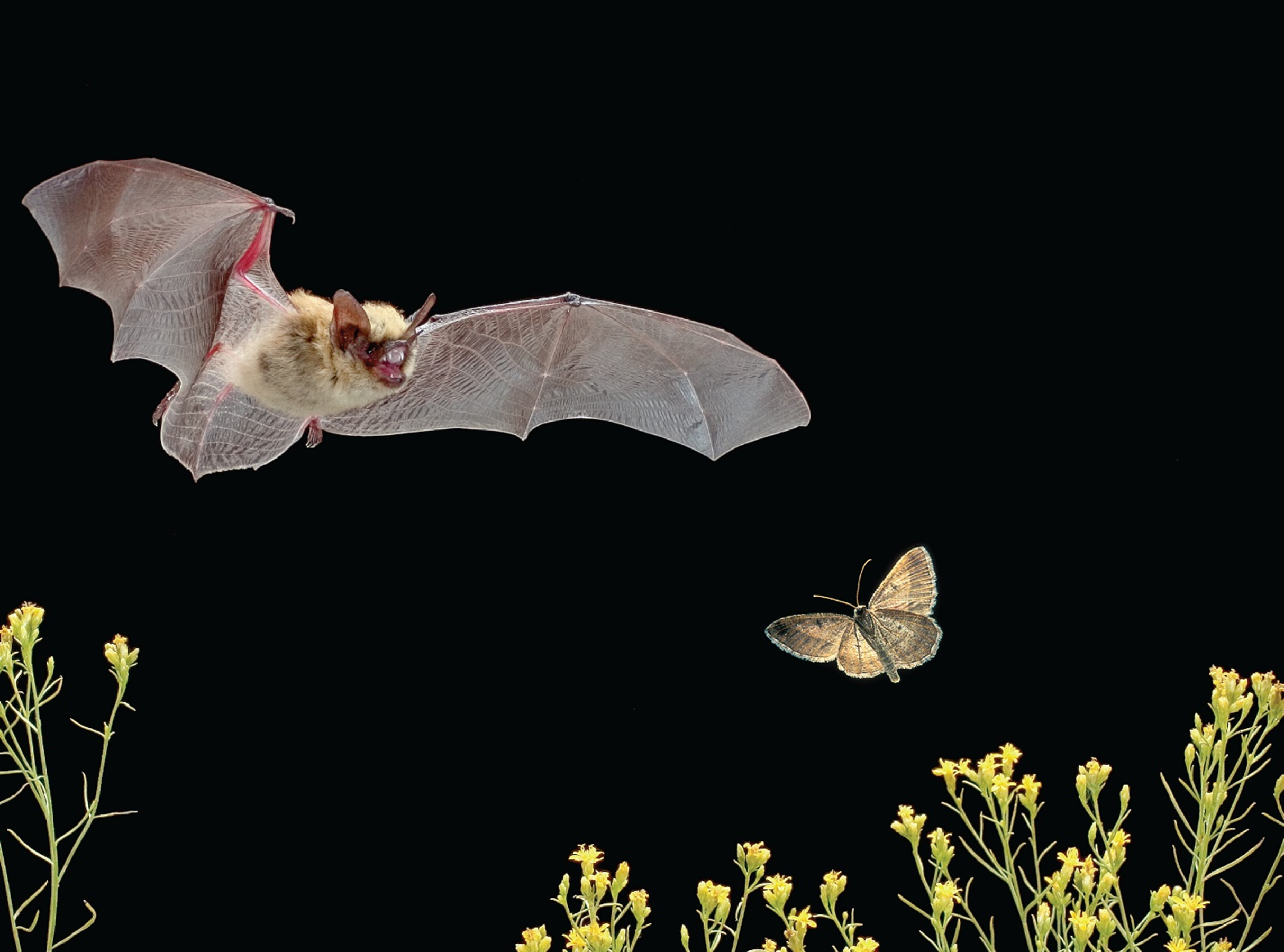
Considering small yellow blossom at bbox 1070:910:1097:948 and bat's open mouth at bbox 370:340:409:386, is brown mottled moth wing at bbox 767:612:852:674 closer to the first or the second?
small yellow blossom at bbox 1070:910:1097:948

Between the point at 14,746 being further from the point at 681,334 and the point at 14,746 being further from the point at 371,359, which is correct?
the point at 681,334

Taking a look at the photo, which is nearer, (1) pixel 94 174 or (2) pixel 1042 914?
(2) pixel 1042 914

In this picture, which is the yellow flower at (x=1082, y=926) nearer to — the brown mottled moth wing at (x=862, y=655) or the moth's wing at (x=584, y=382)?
the brown mottled moth wing at (x=862, y=655)

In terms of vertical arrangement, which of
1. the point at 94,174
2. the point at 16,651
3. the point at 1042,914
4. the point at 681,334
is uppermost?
the point at 94,174

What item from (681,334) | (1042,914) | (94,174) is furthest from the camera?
(681,334)

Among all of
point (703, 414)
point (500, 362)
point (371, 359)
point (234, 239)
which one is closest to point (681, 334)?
point (703, 414)

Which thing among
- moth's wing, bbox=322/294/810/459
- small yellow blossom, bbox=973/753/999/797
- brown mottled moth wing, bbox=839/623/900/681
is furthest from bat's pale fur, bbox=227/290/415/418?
small yellow blossom, bbox=973/753/999/797

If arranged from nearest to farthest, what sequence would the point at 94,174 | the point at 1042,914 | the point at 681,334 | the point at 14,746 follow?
the point at 1042,914
the point at 14,746
the point at 94,174
the point at 681,334

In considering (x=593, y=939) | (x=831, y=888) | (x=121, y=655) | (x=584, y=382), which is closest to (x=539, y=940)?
(x=593, y=939)

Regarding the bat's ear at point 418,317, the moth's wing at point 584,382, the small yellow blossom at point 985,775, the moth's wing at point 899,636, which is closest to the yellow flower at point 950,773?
the small yellow blossom at point 985,775
